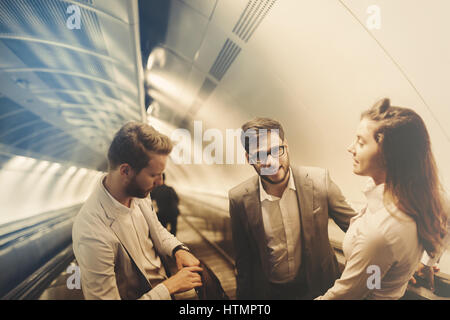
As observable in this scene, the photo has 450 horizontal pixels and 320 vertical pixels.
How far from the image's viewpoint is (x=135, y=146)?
1679 millimetres

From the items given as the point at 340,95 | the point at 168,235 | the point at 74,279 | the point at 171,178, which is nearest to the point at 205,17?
the point at 340,95

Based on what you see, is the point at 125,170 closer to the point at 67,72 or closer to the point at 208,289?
the point at 208,289

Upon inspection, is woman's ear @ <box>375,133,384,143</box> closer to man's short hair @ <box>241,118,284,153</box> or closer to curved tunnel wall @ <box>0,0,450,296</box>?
curved tunnel wall @ <box>0,0,450,296</box>

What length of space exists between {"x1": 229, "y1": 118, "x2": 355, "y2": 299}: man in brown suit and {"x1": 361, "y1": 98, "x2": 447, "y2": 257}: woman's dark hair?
1.40 ft

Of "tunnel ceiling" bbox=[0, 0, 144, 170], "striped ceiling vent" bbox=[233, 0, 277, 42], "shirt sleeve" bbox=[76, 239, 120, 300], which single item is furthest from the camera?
"tunnel ceiling" bbox=[0, 0, 144, 170]

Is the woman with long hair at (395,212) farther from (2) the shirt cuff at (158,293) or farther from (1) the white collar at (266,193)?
(2) the shirt cuff at (158,293)

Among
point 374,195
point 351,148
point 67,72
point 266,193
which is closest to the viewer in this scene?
point 374,195

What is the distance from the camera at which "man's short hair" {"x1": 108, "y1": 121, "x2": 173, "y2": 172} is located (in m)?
1.68

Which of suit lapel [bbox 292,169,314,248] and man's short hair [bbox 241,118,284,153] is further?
man's short hair [bbox 241,118,284,153]

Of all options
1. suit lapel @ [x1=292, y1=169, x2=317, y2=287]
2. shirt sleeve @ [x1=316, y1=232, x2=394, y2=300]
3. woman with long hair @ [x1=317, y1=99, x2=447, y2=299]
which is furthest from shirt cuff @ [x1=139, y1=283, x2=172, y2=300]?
woman with long hair @ [x1=317, y1=99, x2=447, y2=299]

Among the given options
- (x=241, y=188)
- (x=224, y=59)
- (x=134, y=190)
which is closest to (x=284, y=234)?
(x=241, y=188)

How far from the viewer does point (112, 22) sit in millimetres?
2088

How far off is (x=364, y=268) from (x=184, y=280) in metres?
1.51
